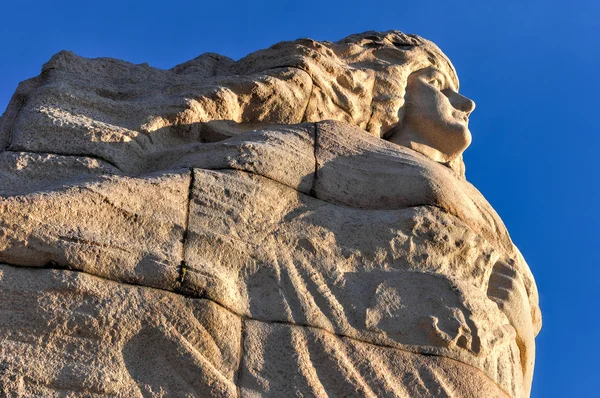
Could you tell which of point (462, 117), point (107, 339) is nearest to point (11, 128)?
point (107, 339)

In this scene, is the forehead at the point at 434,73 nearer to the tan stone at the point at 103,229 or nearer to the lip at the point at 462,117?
the lip at the point at 462,117

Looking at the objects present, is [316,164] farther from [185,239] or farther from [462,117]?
[462,117]

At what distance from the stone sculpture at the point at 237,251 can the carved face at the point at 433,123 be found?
0.73 meters

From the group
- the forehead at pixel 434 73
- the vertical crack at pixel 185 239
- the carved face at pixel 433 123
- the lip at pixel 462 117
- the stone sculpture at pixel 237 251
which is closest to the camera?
the stone sculpture at pixel 237 251

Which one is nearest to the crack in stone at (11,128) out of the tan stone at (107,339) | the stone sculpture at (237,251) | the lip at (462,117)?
the stone sculpture at (237,251)

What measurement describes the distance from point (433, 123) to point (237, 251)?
8.43 feet

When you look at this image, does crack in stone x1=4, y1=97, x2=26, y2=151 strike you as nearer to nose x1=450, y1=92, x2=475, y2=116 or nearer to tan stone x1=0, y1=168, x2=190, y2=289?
tan stone x1=0, y1=168, x2=190, y2=289

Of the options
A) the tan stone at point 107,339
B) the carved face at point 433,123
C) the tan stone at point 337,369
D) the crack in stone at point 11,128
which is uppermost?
the carved face at point 433,123

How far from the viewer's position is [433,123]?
6992 mm

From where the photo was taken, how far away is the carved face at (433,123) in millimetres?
6961

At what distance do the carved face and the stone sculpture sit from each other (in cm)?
73

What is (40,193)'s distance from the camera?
4598mm

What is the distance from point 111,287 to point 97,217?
15.9 inches

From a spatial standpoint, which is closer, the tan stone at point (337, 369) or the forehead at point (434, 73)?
the tan stone at point (337, 369)
